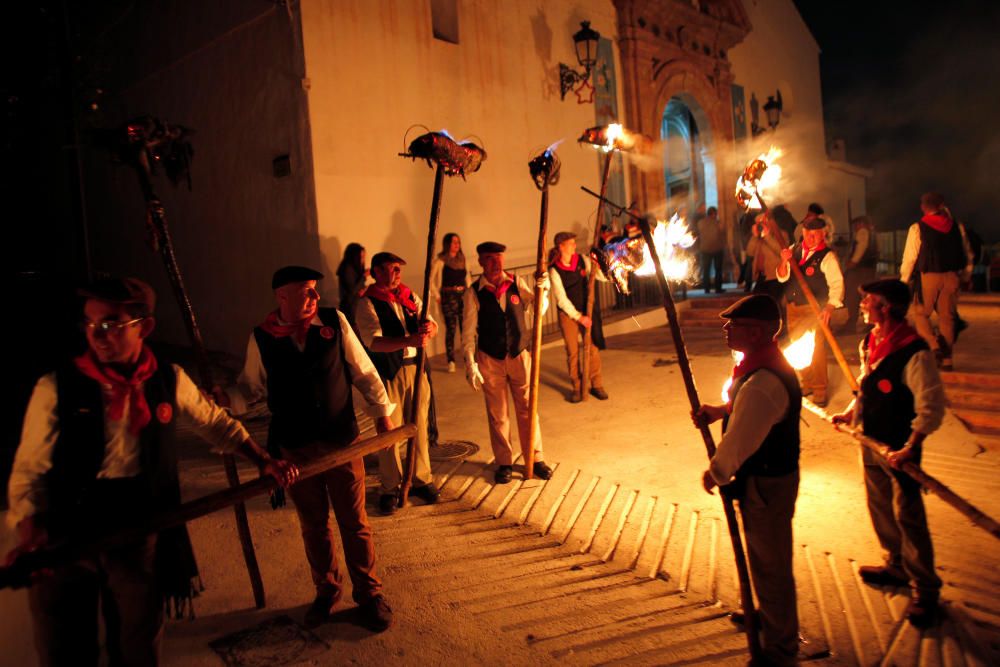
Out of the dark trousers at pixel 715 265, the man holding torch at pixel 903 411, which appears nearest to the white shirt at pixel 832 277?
the man holding torch at pixel 903 411

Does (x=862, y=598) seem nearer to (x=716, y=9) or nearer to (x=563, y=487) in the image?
(x=563, y=487)

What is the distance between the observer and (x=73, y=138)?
5469 millimetres

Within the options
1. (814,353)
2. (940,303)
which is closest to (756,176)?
(814,353)

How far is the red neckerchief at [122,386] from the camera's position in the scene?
8.71 feet

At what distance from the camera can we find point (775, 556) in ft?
10.2

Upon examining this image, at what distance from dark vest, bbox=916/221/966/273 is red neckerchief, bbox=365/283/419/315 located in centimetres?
616

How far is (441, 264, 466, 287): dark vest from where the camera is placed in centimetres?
963

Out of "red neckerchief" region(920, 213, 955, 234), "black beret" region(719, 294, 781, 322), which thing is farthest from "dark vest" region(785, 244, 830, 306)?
"black beret" region(719, 294, 781, 322)

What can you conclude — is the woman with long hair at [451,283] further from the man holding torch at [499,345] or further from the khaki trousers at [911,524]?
the khaki trousers at [911,524]

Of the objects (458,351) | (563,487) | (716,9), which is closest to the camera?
(563,487)

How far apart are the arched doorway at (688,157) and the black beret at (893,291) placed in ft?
49.5

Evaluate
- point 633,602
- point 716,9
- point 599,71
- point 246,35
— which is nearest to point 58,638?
point 633,602

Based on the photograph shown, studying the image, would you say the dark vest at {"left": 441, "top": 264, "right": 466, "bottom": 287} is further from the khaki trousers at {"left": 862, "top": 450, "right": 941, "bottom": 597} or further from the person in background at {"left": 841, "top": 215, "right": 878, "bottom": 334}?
the person in background at {"left": 841, "top": 215, "right": 878, "bottom": 334}

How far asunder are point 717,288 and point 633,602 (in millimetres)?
12336
